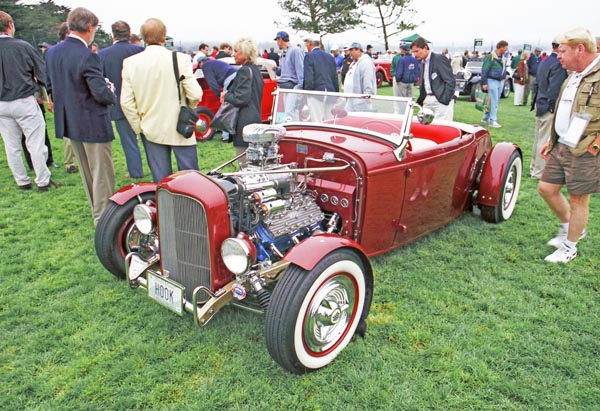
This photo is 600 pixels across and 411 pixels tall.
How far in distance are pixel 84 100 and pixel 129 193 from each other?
1.53 metres

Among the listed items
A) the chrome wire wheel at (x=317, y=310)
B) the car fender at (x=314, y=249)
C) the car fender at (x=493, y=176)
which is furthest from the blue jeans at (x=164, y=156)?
the car fender at (x=493, y=176)

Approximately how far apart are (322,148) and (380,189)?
0.53 metres

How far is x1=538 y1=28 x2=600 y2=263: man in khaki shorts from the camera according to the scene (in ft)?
10.9

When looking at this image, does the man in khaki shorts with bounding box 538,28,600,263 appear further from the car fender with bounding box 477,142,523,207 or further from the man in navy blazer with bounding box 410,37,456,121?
the man in navy blazer with bounding box 410,37,456,121

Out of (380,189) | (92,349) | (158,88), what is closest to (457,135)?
(380,189)

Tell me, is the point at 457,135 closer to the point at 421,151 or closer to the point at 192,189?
the point at 421,151

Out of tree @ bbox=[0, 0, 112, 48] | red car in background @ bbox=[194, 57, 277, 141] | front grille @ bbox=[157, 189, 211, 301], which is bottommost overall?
front grille @ bbox=[157, 189, 211, 301]

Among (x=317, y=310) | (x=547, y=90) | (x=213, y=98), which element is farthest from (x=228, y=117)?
(x=213, y=98)

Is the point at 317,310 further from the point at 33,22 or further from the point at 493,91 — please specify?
the point at 33,22

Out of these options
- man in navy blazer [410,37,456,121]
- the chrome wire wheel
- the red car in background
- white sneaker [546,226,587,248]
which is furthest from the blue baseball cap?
the chrome wire wheel

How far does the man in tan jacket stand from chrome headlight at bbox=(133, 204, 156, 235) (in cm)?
125

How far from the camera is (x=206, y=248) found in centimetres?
254

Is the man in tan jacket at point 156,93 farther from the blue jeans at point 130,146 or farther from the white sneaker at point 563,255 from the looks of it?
the white sneaker at point 563,255

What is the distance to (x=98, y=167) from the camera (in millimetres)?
4312
